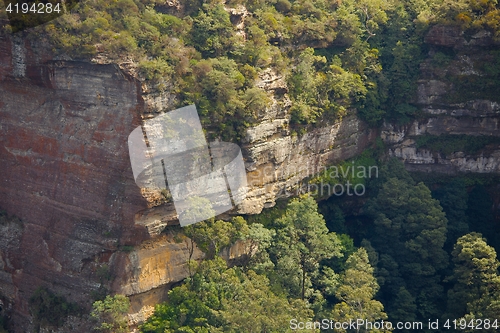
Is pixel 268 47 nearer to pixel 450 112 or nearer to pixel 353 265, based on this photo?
pixel 450 112

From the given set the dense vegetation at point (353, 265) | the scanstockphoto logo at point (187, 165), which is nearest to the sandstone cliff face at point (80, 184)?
the scanstockphoto logo at point (187, 165)

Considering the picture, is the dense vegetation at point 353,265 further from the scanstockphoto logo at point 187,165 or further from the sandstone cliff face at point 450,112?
the sandstone cliff face at point 450,112

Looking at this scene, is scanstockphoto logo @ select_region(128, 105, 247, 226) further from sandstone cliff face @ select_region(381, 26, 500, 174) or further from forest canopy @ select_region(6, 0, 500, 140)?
sandstone cliff face @ select_region(381, 26, 500, 174)

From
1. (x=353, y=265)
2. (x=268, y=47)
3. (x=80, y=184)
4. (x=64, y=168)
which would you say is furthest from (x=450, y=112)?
(x=64, y=168)

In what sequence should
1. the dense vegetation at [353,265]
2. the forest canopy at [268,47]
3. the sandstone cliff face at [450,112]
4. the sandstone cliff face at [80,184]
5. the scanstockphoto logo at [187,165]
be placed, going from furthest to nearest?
1. the sandstone cliff face at [450,112]
2. the dense vegetation at [353,265]
3. the forest canopy at [268,47]
4. the sandstone cliff face at [80,184]
5. the scanstockphoto logo at [187,165]

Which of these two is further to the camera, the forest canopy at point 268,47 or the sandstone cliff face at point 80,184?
the forest canopy at point 268,47

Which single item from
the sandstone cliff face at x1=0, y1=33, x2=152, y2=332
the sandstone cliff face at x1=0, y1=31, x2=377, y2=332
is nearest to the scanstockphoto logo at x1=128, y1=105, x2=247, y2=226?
the sandstone cliff face at x1=0, y1=31, x2=377, y2=332

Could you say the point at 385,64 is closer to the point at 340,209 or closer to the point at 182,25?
the point at 340,209
